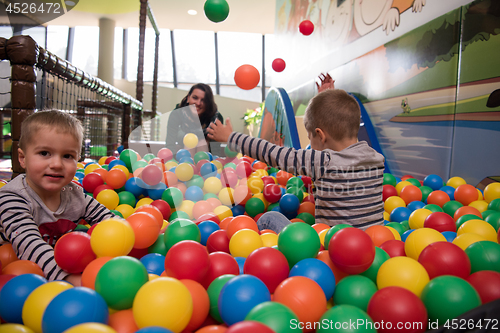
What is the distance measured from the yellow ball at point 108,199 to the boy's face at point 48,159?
1.82ft

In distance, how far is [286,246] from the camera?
822 millimetres

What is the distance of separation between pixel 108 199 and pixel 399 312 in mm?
1330

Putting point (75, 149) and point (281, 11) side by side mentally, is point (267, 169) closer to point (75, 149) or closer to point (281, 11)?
point (75, 149)

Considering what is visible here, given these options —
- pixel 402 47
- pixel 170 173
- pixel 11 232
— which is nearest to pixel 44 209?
pixel 11 232

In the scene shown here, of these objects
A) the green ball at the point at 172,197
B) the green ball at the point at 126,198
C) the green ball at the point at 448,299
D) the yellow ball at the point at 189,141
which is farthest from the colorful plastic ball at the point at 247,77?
the green ball at the point at 448,299

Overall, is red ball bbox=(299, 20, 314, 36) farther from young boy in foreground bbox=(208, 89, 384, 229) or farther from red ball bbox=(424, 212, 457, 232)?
red ball bbox=(424, 212, 457, 232)

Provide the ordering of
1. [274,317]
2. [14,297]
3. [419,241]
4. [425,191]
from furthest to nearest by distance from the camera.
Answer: [425,191] → [419,241] → [14,297] → [274,317]

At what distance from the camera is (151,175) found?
5.53 feet

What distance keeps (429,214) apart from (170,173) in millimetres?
1273

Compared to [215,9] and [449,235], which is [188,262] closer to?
[449,235]

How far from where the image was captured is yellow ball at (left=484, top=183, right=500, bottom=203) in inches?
58.9

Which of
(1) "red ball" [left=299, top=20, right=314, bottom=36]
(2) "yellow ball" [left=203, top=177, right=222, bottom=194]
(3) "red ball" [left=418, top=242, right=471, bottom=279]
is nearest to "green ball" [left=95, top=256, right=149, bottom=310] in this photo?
(3) "red ball" [left=418, top=242, right=471, bottom=279]

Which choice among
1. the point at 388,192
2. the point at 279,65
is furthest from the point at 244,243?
the point at 279,65

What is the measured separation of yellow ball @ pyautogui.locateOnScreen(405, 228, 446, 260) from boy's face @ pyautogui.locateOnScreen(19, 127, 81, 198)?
987 mm
